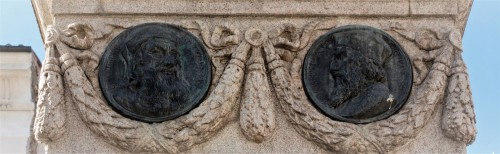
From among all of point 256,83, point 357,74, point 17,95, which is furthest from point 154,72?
point 17,95

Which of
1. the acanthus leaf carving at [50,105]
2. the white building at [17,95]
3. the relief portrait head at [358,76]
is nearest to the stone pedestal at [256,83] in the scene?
the acanthus leaf carving at [50,105]

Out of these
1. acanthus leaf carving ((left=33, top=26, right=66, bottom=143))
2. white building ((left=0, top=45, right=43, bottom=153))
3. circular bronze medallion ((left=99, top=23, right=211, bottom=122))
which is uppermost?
circular bronze medallion ((left=99, top=23, right=211, bottom=122))

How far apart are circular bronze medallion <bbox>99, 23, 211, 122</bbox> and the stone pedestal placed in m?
0.07

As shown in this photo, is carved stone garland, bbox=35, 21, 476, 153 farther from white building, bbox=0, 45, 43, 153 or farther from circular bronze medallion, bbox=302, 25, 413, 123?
white building, bbox=0, 45, 43, 153

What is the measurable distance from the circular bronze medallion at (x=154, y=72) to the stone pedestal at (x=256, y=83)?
0.21 feet

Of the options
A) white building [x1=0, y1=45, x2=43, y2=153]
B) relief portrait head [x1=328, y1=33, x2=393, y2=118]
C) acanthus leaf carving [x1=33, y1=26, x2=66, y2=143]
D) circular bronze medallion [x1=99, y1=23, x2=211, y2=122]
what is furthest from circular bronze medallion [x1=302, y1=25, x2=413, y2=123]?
white building [x1=0, y1=45, x2=43, y2=153]

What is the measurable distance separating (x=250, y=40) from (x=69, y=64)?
125 cm

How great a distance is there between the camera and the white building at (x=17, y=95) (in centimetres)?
1590

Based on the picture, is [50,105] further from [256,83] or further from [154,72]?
[256,83]

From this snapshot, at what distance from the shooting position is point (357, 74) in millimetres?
7723

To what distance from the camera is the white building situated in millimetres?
15898

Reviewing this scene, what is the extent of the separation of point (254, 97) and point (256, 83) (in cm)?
10

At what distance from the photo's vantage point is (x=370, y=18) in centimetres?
794

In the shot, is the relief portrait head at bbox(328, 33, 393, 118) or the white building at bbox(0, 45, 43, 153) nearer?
the relief portrait head at bbox(328, 33, 393, 118)
